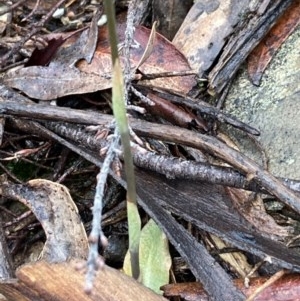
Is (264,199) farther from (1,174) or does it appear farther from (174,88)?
(1,174)

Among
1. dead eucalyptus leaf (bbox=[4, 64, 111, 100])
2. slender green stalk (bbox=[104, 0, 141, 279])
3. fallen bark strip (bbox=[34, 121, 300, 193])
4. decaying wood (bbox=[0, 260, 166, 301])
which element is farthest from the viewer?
dead eucalyptus leaf (bbox=[4, 64, 111, 100])

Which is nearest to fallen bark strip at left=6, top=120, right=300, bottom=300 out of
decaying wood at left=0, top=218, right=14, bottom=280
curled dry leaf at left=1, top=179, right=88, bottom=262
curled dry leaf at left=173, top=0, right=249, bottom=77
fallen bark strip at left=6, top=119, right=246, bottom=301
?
fallen bark strip at left=6, top=119, right=246, bottom=301

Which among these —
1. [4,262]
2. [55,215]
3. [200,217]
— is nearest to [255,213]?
[200,217]

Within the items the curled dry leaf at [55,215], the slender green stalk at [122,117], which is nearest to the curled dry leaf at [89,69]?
the curled dry leaf at [55,215]

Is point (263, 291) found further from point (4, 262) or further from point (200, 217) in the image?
point (4, 262)

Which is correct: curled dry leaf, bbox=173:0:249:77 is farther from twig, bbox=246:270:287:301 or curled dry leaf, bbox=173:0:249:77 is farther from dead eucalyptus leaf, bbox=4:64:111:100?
twig, bbox=246:270:287:301

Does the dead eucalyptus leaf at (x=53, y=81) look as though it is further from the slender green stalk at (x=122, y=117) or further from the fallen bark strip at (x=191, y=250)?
the slender green stalk at (x=122, y=117)

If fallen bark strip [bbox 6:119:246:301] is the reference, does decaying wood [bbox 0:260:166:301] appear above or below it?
below
